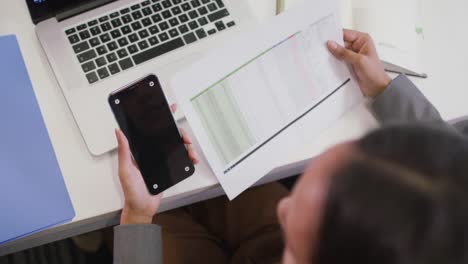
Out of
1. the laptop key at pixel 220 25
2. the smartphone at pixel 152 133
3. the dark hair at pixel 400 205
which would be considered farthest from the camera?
the laptop key at pixel 220 25

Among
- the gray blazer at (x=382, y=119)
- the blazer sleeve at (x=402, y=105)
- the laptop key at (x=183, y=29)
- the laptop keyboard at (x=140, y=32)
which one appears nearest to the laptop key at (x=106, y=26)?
the laptop keyboard at (x=140, y=32)

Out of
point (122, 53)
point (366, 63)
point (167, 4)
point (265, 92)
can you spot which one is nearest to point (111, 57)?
point (122, 53)

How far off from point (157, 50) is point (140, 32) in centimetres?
4

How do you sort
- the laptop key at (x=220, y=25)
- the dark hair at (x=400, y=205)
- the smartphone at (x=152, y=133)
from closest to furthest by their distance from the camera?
the dark hair at (x=400, y=205), the smartphone at (x=152, y=133), the laptop key at (x=220, y=25)

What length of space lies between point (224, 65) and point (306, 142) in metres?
0.16

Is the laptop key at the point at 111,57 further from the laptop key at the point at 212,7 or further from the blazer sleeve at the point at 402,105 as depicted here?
the blazer sleeve at the point at 402,105

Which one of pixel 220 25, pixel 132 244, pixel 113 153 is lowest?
pixel 132 244

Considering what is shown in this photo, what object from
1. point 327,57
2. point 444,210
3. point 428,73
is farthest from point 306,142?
point 444,210

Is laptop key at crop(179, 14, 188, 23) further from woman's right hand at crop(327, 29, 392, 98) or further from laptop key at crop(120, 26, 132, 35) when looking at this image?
woman's right hand at crop(327, 29, 392, 98)

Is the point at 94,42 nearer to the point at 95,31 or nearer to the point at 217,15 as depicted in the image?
the point at 95,31

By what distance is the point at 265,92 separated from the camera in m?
0.63

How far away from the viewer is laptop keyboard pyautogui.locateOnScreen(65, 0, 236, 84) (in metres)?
0.63

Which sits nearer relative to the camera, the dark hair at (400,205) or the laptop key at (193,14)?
the dark hair at (400,205)

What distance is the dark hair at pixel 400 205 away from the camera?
31cm
